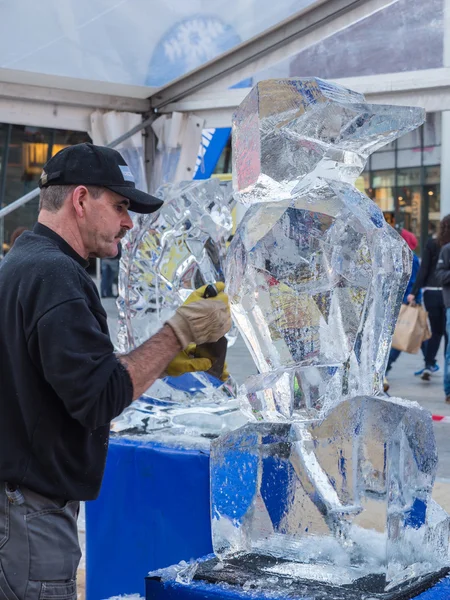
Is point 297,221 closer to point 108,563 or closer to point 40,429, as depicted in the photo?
point 40,429

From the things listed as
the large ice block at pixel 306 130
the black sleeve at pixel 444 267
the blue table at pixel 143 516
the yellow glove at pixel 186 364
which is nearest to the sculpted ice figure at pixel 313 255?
the large ice block at pixel 306 130

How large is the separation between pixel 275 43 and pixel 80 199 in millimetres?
2497

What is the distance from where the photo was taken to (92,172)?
1.91m

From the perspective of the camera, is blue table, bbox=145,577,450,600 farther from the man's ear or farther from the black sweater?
the man's ear

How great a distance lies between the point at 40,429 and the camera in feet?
5.83

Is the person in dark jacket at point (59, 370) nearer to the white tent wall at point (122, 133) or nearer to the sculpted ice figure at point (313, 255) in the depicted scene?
the sculpted ice figure at point (313, 255)

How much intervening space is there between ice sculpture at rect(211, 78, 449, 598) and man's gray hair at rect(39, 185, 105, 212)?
0.33 m

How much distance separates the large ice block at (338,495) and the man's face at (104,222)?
1.72 feet

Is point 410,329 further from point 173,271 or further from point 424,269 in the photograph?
point 173,271

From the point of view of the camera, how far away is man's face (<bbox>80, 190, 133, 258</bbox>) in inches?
76.0

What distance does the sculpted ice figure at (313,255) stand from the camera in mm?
1802

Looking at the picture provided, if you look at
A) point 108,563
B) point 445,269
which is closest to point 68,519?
point 108,563

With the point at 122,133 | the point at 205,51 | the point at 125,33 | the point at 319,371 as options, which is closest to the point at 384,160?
the point at 122,133

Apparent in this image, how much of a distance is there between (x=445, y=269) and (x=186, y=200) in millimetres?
3920
